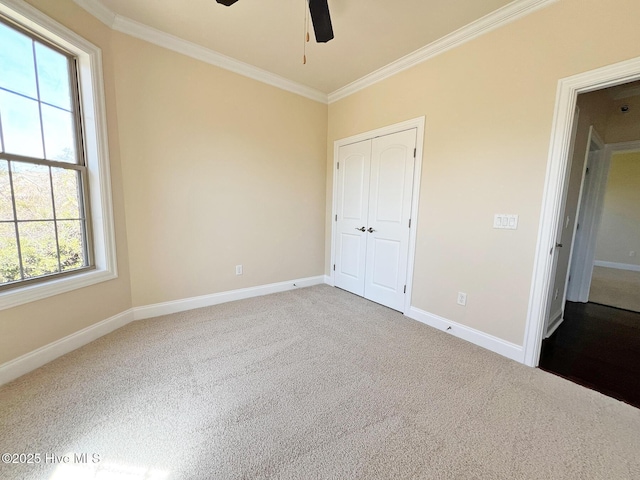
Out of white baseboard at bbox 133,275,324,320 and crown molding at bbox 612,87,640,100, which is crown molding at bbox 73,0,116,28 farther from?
crown molding at bbox 612,87,640,100

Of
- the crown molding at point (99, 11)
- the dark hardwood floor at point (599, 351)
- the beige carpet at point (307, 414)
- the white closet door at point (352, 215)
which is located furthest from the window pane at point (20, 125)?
the dark hardwood floor at point (599, 351)

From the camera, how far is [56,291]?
1950 mm

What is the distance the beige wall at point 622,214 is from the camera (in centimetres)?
536

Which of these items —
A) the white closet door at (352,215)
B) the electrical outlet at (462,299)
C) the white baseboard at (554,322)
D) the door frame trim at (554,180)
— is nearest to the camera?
the door frame trim at (554,180)

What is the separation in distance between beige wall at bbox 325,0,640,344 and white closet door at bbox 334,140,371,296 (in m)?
0.77

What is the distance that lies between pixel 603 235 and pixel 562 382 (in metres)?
6.34

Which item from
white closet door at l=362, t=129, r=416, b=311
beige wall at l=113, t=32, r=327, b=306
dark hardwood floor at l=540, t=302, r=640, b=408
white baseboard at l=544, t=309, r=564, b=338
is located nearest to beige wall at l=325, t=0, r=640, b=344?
white closet door at l=362, t=129, r=416, b=311

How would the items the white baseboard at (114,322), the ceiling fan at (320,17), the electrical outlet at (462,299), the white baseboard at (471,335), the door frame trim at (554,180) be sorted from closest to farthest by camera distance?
the ceiling fan at (320,17) → the door frame trim at (554,180) → the white baseboard at (114,322) → the white baseboard at (471,335) → the electrical outlet at (462,299)

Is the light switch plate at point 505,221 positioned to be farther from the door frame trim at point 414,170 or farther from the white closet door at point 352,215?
the white closet door at point 352,215

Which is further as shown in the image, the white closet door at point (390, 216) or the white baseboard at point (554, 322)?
the white closet door at point (390, 216)

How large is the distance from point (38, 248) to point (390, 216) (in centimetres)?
325

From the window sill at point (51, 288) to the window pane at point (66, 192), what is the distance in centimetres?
52

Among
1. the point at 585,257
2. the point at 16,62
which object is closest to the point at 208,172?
the point at 16,62

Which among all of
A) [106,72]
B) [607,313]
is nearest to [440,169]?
[607,313]
